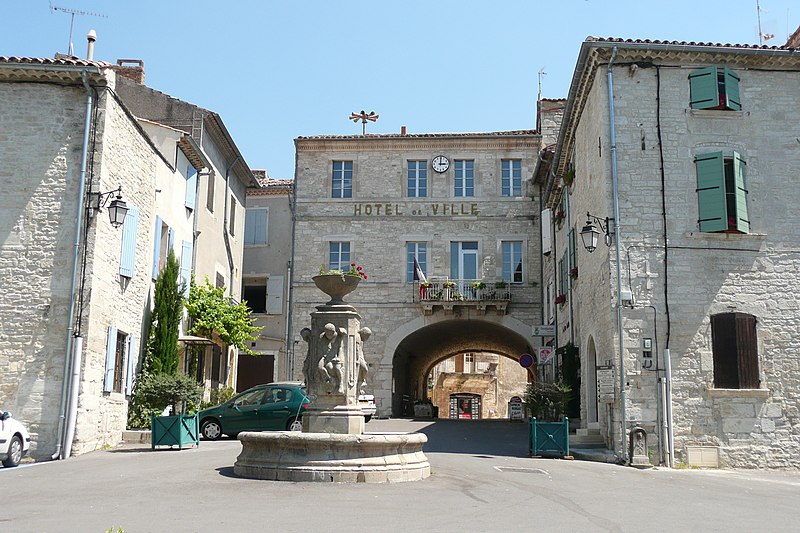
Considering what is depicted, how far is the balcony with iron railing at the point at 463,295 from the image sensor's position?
27.8 m

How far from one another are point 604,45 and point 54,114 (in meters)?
10.3

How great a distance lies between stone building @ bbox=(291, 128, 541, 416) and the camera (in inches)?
1109

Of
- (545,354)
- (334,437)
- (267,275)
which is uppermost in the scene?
(267,275)

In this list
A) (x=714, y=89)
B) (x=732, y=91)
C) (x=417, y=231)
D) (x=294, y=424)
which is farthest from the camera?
(x=417, y=231)

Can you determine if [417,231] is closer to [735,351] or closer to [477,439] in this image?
[477,439]

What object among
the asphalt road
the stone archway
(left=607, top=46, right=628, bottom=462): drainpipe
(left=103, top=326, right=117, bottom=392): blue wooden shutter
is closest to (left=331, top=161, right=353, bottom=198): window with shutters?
the stone archway

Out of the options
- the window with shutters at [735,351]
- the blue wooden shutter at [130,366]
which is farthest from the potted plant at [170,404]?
the window with shutters at [735,351]

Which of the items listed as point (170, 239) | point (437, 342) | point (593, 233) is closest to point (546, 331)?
point (437, 342)

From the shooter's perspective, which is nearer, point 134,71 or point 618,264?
point 618,264

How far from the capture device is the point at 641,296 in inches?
601

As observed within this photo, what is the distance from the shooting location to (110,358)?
15789 millimetres

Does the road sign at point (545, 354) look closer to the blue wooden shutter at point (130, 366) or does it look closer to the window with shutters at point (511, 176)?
the window with shutters at point (511, 176)

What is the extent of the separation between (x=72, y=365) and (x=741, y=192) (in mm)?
12410

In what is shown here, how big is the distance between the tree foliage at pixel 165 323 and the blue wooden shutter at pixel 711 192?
37.7ft
